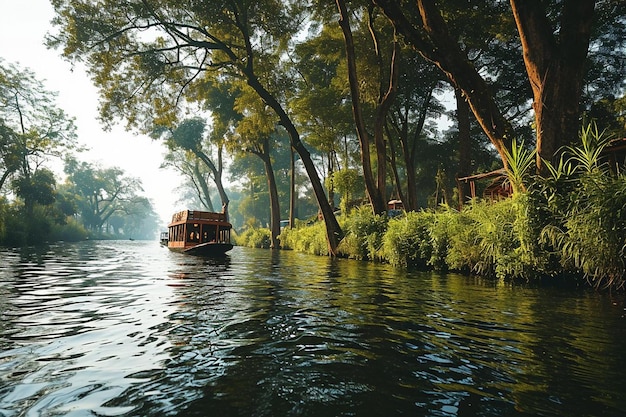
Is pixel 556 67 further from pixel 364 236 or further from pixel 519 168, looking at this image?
pixel 364 236

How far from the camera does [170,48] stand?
1980 centimetres

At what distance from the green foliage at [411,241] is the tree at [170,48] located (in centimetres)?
593

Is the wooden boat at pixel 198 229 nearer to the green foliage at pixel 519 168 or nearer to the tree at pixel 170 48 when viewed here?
the tree at pixel 170 48

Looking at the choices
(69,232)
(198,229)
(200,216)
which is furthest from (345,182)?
(69,232)

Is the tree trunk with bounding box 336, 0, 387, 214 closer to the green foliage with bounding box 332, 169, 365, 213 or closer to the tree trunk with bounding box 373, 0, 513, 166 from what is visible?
the tree trunk with bounding box 373, 0, 513, 166

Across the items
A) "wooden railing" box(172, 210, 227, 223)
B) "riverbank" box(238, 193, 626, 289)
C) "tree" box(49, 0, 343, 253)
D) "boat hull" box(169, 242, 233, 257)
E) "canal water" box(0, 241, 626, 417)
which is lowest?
"canal water" box(0, 241, 626, 417)

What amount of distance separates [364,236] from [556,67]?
892cm

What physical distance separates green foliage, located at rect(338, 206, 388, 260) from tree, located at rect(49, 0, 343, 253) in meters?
1.35

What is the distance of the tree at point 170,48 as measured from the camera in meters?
18.7

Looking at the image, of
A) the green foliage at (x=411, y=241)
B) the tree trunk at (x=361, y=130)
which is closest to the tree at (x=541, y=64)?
the green foliage at (x=411, y=241)

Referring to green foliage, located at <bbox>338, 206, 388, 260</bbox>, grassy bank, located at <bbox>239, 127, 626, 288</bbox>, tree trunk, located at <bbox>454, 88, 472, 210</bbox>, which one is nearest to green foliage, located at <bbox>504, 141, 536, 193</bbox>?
grassy bank, located at <bbox>239, 127, 626, 288</bbox>

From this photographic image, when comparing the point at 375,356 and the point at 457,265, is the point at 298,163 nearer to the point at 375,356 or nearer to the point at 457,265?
the point at 457,265

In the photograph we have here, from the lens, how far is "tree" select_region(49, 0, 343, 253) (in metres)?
18.7

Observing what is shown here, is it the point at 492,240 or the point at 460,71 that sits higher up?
the point at 460,71
